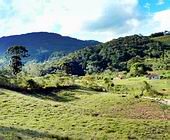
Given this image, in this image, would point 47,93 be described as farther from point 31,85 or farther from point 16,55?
point 16,55

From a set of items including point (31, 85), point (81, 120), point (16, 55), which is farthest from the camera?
point (16, 55)

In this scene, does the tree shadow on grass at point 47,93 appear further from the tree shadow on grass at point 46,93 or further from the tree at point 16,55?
the tree at point 16,55

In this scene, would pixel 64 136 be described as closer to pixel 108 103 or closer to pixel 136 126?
pixel 136 126

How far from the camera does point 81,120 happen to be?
38.6m

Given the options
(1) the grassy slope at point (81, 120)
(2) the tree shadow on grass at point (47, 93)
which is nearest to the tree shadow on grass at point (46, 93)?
(2) the tree shadow on grass at point (47, 93)

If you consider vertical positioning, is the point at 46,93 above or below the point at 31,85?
below

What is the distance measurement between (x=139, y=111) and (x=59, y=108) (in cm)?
1054

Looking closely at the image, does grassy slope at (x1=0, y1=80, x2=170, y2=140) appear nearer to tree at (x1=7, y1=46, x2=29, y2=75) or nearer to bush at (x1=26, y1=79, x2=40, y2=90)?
bush at (x1=26, y1=79, x2=40, y2=90)

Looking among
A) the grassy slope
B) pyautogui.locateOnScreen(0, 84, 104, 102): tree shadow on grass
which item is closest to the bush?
pyautogui.locateOnScreen(0, 84, 104, 102): tree shadow on grass

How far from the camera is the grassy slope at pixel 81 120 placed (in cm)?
3262

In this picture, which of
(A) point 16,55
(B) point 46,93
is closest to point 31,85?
(B) point 46,93

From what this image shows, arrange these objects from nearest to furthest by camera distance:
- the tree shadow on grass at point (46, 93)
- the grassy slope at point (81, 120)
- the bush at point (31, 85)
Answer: the grassy slope at point (81, 120) → the tree shadow on grass at point (46, 93) → the bush at point (31, 85)

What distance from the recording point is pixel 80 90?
6681 centimetres

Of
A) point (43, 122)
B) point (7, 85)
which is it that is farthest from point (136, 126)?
point (7, 85)
